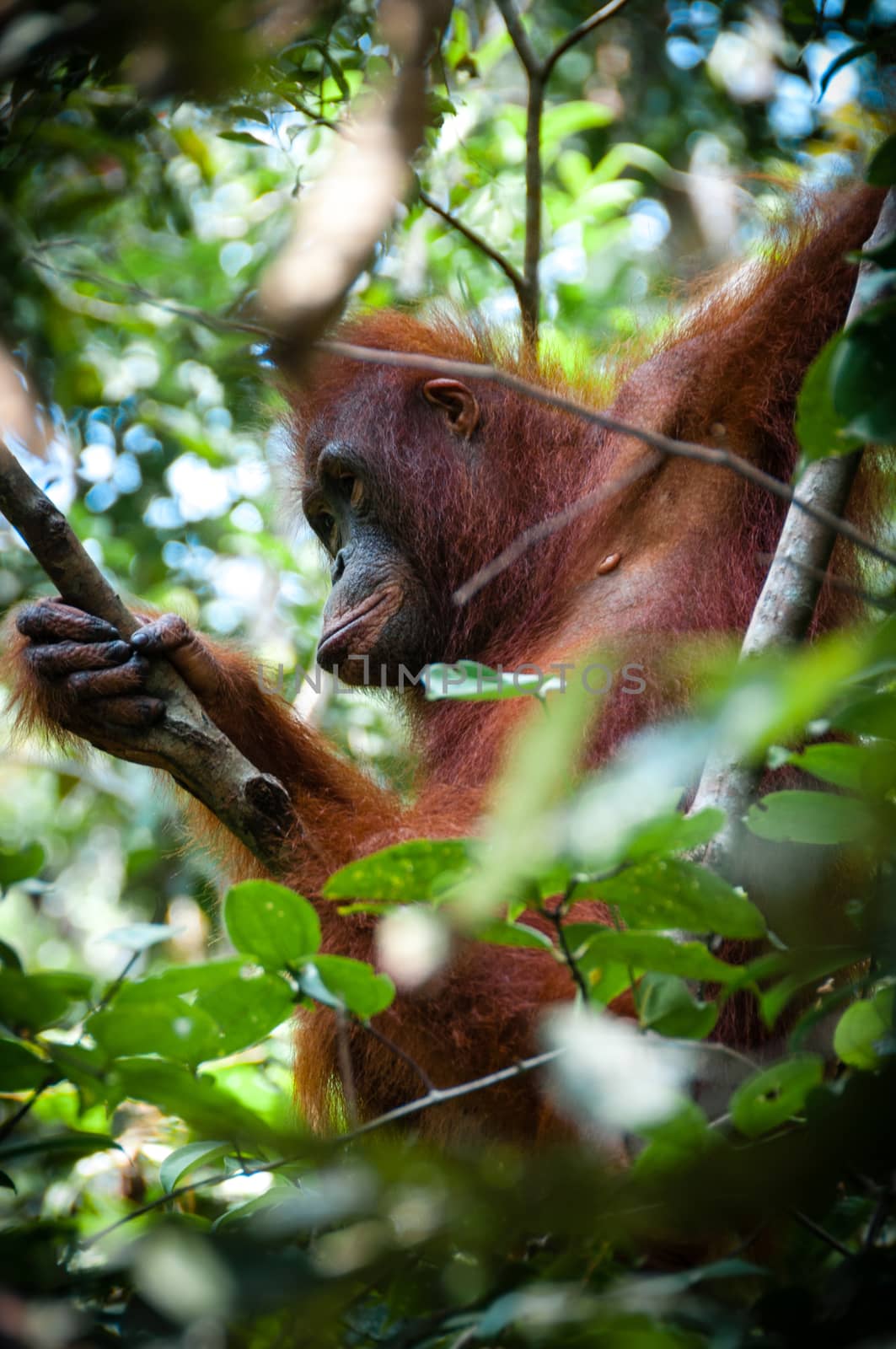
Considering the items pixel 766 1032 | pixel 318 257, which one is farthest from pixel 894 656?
pixel 766 1032

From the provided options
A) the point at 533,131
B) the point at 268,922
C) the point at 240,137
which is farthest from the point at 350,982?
the point at 533,131

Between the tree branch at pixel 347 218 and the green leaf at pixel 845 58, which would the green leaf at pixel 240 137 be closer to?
the tree branch at pixel 347 218

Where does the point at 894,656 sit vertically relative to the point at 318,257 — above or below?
below

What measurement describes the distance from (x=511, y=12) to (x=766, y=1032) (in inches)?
128

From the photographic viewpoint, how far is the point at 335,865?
287 cm

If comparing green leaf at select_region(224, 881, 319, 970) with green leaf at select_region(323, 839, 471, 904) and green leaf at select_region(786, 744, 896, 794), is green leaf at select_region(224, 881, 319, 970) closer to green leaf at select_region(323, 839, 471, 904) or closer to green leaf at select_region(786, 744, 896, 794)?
green leaf at select_region(323, 839, 471, 904)

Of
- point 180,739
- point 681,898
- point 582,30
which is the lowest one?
point 180,739

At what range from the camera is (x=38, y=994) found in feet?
4.57

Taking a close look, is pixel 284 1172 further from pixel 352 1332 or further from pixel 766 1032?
pixel 766 1032

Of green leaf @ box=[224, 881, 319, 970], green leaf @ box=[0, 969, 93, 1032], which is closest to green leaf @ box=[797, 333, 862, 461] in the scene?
green leaf @ box=[224, 881, 319, 970]

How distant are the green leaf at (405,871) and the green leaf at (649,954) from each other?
6.4 inches

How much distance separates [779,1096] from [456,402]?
2.98m

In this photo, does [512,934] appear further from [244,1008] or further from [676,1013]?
[244,1008]

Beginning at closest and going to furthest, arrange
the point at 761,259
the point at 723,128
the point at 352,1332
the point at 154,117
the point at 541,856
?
the point at 541,856, the point at 352,1332, the point at 154,117, the point at 761,259, the point at 723,128
